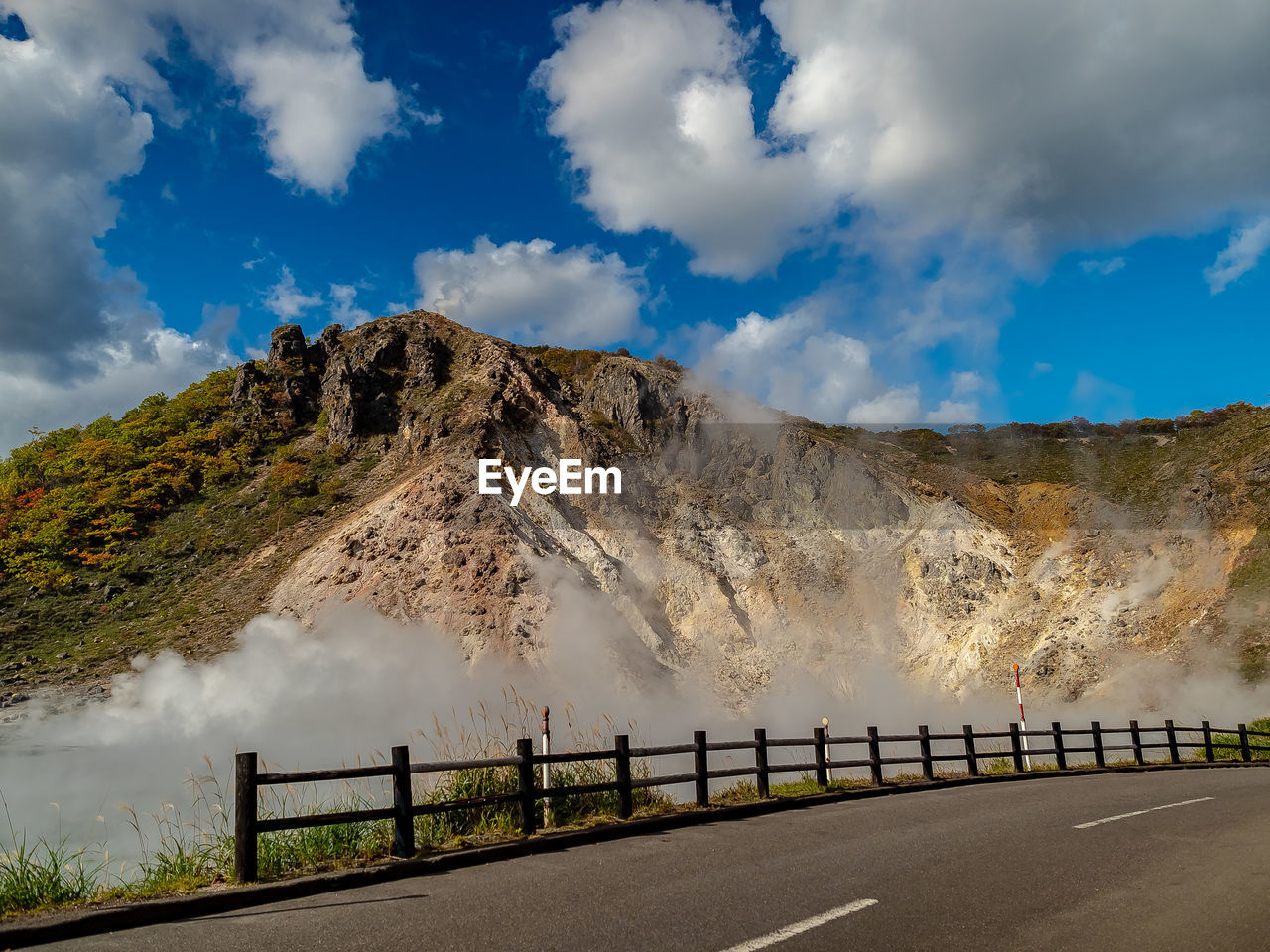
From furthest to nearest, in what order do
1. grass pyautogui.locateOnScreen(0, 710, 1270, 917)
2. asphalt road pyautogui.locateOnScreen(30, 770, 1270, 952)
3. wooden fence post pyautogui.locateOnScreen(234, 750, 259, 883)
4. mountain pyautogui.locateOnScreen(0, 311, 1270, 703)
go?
mountain pyautogui.locateOnScreen(0, 311, 1270, 703) → wooden fence post pyautogui.locateOnScreen(234, 750, 259, 883) → grass pyautogui.locateOnScreen(0, 710, 1270, 917) → asphalt road pyautogui.locateOnScreen(30, 770, 1270, 952)

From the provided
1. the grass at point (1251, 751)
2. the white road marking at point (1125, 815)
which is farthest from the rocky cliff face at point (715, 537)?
the white road marking at point (1125, 815)

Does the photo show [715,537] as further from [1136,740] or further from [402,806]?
[402,806]

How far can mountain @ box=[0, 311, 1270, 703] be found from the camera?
4325 centimetres

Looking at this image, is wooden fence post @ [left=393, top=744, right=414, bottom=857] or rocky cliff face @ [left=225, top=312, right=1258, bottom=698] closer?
wooden fence post @ [left=393, top=744, right=414, bottom=857]

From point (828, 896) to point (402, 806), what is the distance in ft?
15.9

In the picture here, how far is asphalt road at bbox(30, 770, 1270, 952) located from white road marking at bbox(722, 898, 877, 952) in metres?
0.02

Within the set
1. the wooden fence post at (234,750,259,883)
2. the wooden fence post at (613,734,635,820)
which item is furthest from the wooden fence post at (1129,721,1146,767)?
the wooden fence post at (234,750,259,883)

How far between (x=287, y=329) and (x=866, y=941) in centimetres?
6817

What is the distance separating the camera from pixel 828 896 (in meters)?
6.68

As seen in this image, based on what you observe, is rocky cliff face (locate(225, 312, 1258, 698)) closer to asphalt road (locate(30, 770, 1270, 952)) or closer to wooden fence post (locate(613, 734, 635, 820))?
wooden fence post (locate(613, 734, 635, 820))

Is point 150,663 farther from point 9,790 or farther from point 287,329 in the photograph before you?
point 287,329

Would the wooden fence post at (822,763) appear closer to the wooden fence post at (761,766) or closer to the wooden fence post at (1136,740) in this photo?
the wooden fence post at (761,766)

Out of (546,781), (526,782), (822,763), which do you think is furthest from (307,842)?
(822,763)

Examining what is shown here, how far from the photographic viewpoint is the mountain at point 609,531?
43.2 metres
